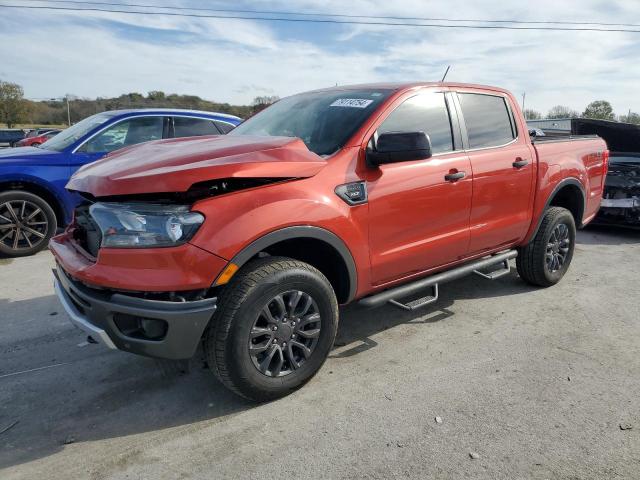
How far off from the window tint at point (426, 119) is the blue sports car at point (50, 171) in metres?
3.90

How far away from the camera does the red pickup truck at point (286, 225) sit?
2.52 metres

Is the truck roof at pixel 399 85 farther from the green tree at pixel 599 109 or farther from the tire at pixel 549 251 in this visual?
the green tree at pixel 599 109

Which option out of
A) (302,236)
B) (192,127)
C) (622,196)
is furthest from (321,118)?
(622,196)

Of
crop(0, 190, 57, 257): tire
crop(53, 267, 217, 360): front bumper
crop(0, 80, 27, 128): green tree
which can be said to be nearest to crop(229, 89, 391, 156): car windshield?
crop(53, 267, 217, 360): front bumper

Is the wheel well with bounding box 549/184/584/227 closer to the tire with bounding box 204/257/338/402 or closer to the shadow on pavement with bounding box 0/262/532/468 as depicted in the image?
the shadow on pavement with bounding box 0/262/532/468

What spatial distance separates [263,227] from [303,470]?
121 centimetres

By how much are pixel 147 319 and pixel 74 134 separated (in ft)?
16.4

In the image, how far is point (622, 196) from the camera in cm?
729

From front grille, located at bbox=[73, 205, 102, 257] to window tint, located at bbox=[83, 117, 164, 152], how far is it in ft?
11.8

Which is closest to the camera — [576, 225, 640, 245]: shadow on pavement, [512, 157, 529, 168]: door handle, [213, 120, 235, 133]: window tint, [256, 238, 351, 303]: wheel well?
[256, 238, 351, 303]: wheel well

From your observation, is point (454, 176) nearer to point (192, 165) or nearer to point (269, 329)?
point (269, 329)

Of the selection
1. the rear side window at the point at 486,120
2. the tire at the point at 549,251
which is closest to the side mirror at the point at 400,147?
the rear side window at the point at 486,120

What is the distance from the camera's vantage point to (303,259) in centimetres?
324

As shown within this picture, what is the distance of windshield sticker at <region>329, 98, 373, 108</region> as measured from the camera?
349 cm
